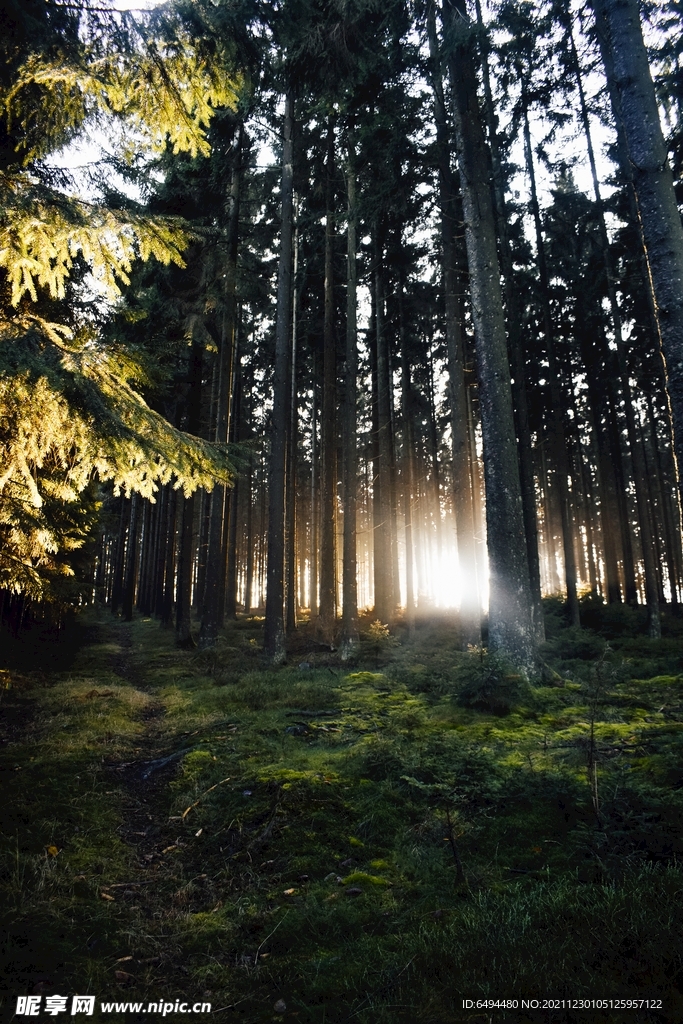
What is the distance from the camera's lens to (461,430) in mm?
14367

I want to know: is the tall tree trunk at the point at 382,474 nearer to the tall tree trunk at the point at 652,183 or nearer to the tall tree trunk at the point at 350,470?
the tall tree trunk at the point at 350,470

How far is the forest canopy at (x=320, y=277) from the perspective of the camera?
4875 millimetres

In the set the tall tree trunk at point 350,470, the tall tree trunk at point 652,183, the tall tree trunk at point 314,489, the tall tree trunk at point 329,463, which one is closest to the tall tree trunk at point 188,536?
the tall tree trunk at point 329,463

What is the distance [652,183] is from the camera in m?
5.92

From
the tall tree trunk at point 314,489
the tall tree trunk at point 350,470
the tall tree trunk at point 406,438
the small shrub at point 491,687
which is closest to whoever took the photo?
the small shrub at point 491,687

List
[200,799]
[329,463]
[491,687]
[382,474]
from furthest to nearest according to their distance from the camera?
[382,474]
[329,463]
[491,687]
[200,799]

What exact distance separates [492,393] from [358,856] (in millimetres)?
8603

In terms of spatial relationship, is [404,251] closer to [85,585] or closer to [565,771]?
[85,585]

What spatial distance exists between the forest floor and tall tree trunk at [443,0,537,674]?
Result: 44.1 inches

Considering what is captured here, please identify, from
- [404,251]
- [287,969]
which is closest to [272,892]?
[287,969]

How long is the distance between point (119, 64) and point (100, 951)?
7261mm

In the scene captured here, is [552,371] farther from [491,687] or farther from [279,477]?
[491,687]

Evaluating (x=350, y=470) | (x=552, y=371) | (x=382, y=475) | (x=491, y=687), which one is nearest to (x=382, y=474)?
(x=382, y=475)

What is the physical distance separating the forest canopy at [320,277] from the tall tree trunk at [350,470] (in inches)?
4.1
